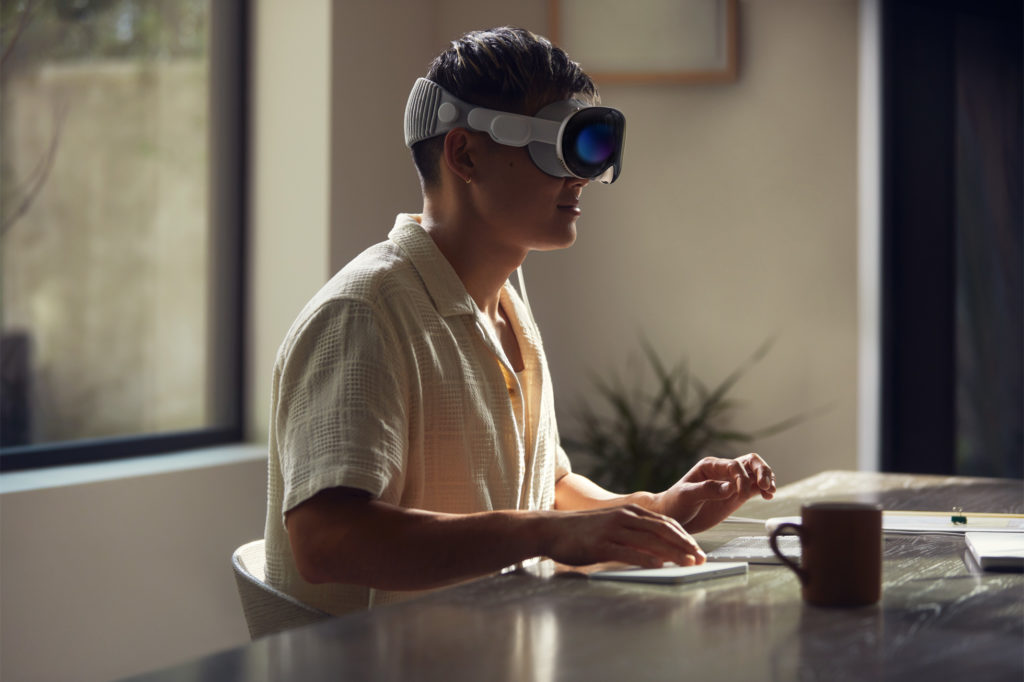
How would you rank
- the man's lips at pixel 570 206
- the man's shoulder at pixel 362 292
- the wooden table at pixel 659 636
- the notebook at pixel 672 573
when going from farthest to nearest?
the man's lips at pixel 570 206, the man's shoulder at pixel 362 292, the notebook at pixel 672 573, the wooden table at pixel 659 636

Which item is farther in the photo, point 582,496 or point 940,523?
point 582,496

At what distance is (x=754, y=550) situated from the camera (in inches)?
55.1

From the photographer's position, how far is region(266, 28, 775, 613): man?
1266 millimetres

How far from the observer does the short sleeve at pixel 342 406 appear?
50.5 inches

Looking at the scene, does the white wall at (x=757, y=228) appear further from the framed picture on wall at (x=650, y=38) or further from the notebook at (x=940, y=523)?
the notebook at (x=940, y=523)

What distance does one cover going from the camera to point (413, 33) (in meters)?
3.70

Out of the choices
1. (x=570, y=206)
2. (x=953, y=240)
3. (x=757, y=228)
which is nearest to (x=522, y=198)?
(x=570, y=206)

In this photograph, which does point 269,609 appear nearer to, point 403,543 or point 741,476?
point 403,543

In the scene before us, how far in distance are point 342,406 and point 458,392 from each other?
223mm

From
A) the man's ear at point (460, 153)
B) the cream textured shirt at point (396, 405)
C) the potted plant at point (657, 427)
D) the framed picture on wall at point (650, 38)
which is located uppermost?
the framed picture on wall at point (650, 38)

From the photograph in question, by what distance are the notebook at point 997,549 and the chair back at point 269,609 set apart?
757 mm

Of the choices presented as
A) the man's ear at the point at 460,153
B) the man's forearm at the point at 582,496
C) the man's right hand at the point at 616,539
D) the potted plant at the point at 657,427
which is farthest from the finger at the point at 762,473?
the potted plant at the point at 657,427

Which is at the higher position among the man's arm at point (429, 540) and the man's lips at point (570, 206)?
the man's lips at point (570, 206)

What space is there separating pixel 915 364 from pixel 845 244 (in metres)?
0.43
